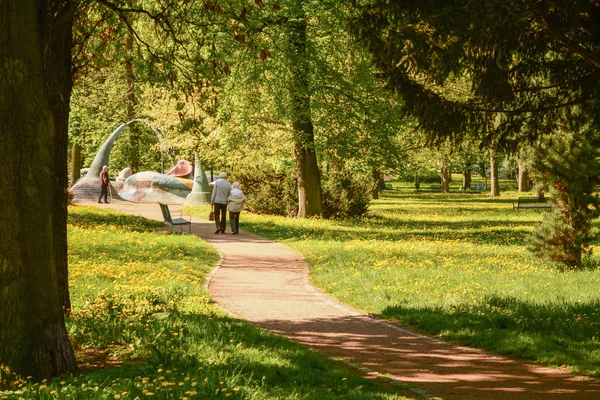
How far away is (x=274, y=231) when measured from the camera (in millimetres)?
25109

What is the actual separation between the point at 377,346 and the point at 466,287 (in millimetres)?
4544

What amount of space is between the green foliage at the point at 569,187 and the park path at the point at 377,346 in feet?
17.9

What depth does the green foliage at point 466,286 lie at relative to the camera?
30.7 ft

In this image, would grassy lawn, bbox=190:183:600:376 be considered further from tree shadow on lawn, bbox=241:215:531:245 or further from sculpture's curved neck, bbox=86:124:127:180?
sculpture's curved neck, bbox=86:124:127:180

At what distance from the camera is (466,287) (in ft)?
43.9

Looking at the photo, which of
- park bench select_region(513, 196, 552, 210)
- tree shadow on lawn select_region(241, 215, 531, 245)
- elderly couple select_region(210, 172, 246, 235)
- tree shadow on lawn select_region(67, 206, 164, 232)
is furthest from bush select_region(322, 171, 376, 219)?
park bench select_region(513, 196, 552, 210)

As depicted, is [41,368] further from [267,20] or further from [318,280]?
[267,20]

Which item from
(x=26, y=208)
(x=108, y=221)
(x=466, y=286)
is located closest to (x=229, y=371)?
(x=26, y=208)

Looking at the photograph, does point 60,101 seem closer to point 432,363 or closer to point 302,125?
point 432,363

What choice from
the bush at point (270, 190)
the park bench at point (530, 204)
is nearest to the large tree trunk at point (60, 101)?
the bush at point (270, 190)

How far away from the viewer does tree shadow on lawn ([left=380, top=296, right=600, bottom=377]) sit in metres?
8.73

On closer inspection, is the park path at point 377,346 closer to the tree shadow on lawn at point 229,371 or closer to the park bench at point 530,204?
the tree shadow on lawn at point 229,371

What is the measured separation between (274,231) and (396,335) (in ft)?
50.1

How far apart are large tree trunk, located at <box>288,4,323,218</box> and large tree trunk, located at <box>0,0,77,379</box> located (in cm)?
1782
